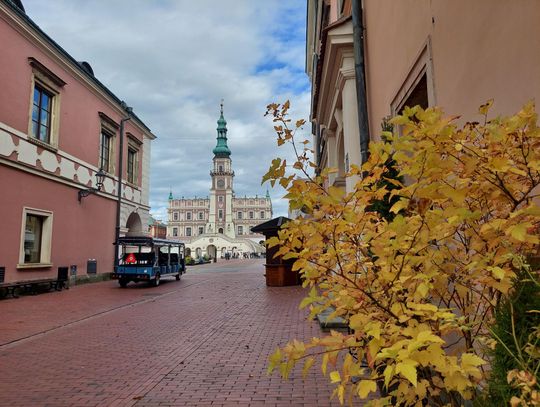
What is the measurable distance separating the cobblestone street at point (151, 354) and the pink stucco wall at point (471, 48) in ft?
11.4

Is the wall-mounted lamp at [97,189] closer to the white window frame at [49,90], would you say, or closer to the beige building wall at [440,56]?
the white window frame at [49,90]

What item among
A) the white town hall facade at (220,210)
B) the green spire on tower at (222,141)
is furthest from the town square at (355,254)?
the green spire on tower at (222,141)

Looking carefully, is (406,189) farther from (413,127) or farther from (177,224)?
(177,224)

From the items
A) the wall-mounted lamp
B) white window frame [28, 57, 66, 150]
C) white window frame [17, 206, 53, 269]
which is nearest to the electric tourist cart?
the wall-mounted lamp

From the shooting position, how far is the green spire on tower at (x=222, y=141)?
127250 mm

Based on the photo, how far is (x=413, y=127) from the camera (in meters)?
1.99

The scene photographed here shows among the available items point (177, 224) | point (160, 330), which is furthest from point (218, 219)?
point (160, 330)

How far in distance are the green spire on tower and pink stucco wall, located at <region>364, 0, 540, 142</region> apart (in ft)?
401

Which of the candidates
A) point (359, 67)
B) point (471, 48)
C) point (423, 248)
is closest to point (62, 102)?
point (359, 67)

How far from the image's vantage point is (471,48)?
380cm

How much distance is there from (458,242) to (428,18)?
3.55 meters

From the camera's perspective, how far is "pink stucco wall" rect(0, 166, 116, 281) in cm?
1464

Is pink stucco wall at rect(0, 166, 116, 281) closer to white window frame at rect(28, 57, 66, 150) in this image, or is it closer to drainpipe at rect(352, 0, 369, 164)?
white window frame at rect(28, 57, 66, 150)

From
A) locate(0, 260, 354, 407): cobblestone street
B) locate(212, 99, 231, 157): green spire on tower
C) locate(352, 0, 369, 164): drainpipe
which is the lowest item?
locate(0, 260, 354, 407): cobblestone street
